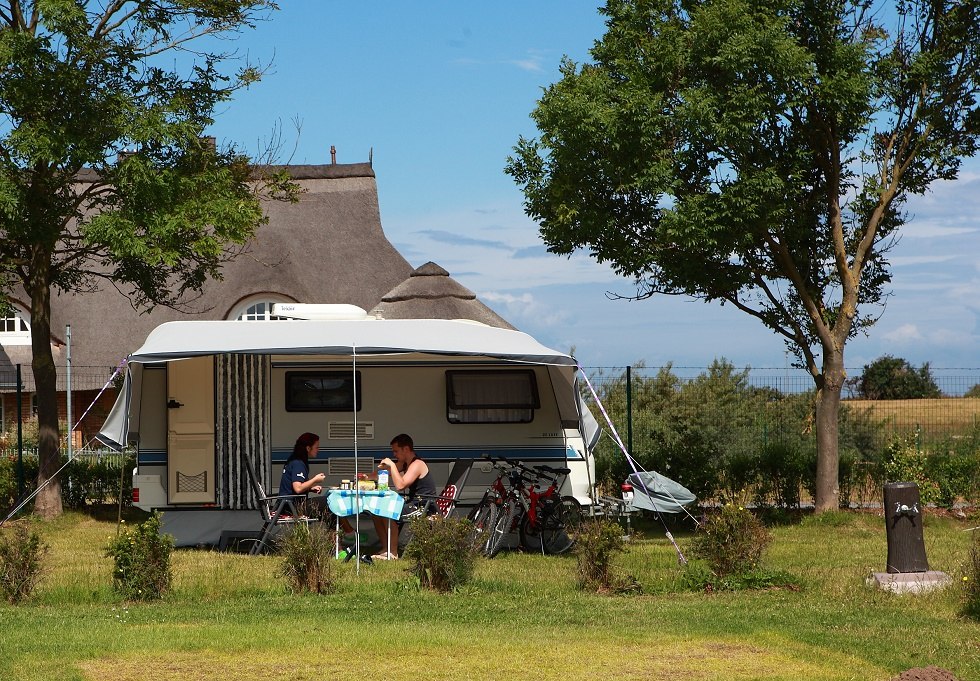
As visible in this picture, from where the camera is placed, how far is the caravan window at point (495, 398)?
13.6 metres

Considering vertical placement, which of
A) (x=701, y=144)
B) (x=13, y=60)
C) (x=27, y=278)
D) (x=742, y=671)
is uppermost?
(x=13, y=60)

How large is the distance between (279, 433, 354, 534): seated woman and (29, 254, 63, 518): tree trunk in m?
4.33

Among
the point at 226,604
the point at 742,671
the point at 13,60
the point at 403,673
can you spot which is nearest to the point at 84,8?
the point at 13,60

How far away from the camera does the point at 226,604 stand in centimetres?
898

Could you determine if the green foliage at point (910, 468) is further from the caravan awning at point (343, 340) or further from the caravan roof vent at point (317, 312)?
the caravan roof vent at point (317, 312)

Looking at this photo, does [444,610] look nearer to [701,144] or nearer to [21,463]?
[701,144]

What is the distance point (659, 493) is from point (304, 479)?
4.09 m

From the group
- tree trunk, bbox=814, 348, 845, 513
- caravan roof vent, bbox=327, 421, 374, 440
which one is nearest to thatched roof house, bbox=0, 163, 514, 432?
caravan roof vent, bbox=327, 421, 374, 440

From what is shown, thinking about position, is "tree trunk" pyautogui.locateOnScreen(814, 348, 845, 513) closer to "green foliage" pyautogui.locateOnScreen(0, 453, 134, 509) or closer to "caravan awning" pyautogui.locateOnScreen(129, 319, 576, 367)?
"caravan awning" pyautogui.locateOnScreen(129, 319, 576, 367)

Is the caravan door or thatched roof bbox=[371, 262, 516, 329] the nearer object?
the caravan door

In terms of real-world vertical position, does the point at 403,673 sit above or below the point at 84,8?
below

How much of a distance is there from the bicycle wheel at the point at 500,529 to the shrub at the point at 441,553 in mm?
2319

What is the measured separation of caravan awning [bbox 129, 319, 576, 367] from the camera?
456 inches

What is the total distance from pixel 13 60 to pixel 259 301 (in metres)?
12.7
